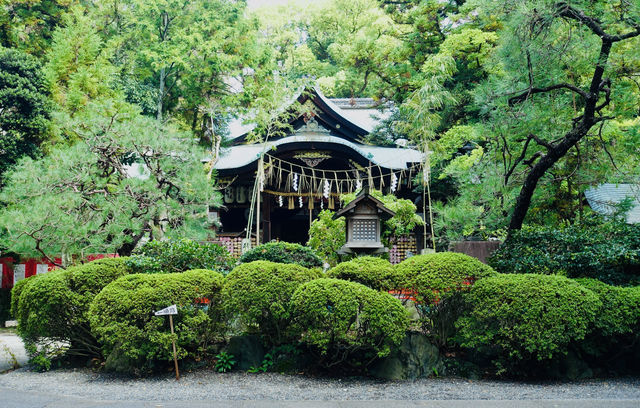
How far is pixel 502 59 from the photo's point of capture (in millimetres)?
7871

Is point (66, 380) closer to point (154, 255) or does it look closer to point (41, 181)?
point (154, 255)

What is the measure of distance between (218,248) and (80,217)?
279cm

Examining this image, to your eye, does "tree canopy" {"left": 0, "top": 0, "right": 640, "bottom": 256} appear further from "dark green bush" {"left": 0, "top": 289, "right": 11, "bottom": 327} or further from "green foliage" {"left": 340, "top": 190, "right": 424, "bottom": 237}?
"dark green bush" {"left": 0, "top": 289, "right": 11, "bottom": 327}

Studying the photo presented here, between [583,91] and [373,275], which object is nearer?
[373,275]

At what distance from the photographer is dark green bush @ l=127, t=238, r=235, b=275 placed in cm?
770

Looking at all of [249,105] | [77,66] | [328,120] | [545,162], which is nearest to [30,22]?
[77,66]

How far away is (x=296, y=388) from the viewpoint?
6.26 meters

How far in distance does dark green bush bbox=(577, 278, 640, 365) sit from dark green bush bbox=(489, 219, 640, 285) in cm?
47

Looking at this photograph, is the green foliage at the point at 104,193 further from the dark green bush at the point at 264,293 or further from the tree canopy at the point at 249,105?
the dark green bush at the point at 264,293

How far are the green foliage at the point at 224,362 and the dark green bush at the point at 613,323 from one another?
4.75m

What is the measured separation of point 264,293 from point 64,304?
2.91 m

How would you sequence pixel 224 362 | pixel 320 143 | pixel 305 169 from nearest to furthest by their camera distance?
pixel 224 362, pixel 320 143, pixel 305 169

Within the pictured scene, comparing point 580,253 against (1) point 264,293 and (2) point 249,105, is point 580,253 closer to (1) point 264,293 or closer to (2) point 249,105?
(1) point 264,293

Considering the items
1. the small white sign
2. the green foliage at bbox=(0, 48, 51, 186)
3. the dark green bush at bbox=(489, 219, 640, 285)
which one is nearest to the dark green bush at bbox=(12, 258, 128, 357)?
the small white sign
